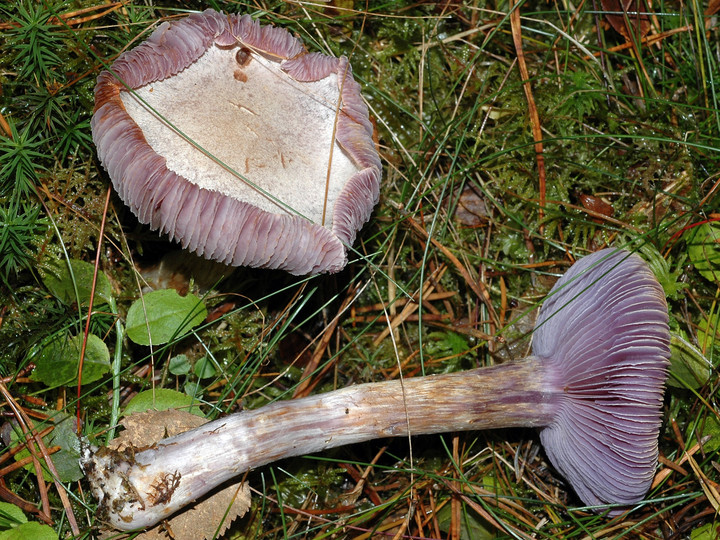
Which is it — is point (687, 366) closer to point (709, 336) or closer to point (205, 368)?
point (709, 336)

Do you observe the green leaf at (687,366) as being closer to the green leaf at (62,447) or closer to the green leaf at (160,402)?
the green leaf at (160,402)

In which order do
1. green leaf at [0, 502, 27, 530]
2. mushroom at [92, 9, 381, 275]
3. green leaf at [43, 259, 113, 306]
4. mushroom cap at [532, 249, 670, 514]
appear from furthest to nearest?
green leaf at [43, 259, 113, 306]
green leaf at [0, 502, 27, 530]
mushroom cap at [532, 249, 670, 514]
mushroom at [92, 9, 381, 275]

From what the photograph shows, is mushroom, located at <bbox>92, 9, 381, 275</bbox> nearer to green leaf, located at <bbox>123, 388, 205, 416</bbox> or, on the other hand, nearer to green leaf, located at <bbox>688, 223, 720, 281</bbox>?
green leaf, located at <bbox>123, 388, 205, 416</bbox>

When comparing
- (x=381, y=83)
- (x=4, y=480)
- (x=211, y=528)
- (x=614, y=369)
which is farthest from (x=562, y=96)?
(x=4, y=480)

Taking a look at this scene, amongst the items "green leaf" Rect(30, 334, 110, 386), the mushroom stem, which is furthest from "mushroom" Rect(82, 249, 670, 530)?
"green leaf" Rect(30, 334, 110, 386)

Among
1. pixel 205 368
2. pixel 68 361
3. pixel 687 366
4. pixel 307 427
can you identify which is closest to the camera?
pixel 307 427

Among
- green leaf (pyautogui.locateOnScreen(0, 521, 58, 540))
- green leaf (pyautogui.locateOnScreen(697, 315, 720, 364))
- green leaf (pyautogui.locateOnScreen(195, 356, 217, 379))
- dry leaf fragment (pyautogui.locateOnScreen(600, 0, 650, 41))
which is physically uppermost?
dry leaf fragment (pyautogui.locateOnScreen(600, 0, 650, 41))

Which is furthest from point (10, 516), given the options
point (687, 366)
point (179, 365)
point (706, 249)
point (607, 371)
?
point (706, 249)

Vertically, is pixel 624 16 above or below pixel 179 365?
above
